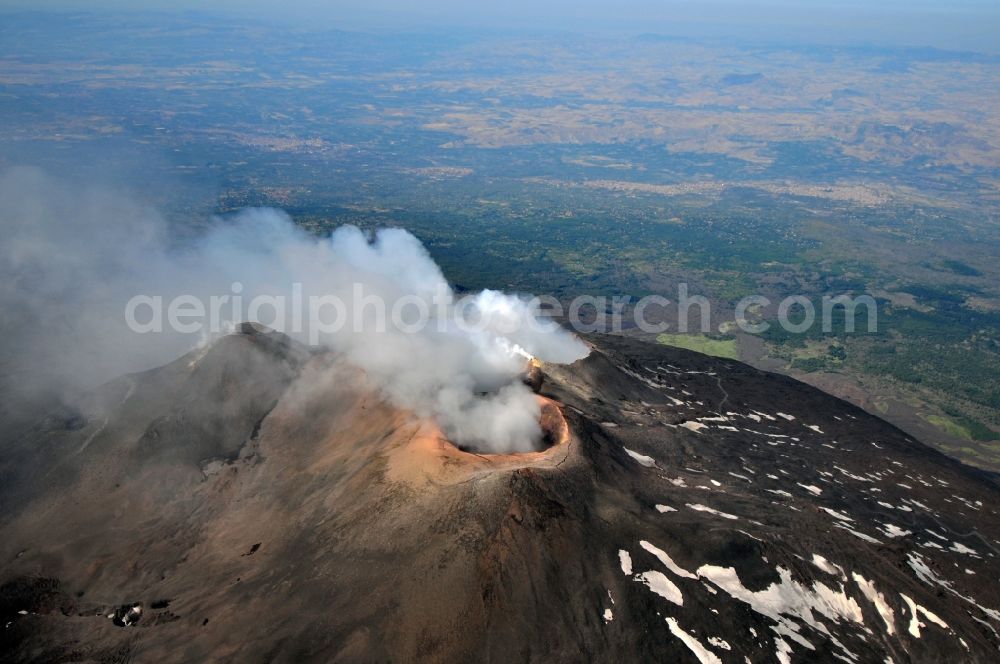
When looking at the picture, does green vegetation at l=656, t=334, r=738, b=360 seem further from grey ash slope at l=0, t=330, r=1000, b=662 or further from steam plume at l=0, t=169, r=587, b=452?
grey ash slope at l=0, t=330, r=1000, b=662

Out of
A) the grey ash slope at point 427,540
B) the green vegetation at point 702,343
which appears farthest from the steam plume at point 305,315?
the green vegetation at point 702,343

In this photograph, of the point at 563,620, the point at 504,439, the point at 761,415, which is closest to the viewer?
the point at 563,620

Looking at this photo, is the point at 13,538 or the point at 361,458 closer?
the point at 13,538

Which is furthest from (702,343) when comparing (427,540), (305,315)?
(427,540)

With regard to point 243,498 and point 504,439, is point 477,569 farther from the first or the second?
point 243,498

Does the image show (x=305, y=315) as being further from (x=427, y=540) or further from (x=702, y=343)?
(x=702, y=343)

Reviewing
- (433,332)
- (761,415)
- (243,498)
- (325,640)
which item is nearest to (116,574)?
(243,498)
